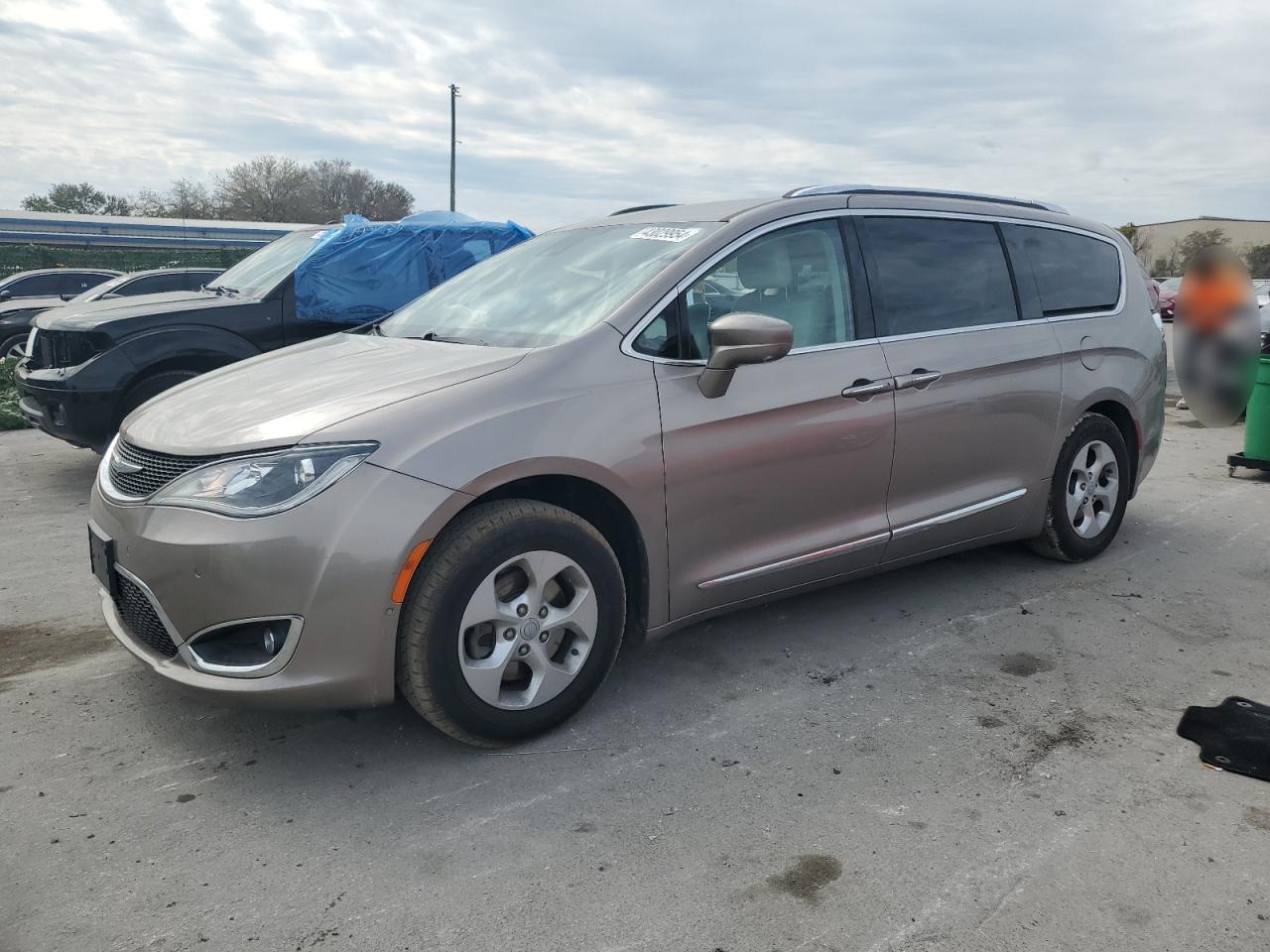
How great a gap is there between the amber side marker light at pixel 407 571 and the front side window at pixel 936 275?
2.15 m

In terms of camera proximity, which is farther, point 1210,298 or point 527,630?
point 1210,298

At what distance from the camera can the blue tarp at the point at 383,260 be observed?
25.5 ft

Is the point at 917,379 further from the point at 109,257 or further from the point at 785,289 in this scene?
the point at 109,257

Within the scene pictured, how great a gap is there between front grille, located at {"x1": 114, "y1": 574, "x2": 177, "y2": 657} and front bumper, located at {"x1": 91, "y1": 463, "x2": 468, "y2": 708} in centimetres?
8

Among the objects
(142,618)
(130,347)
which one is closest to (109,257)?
(130,347)

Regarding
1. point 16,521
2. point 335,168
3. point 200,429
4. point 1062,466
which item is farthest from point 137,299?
point 335,168

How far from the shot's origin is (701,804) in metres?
2.90

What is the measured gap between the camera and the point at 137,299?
7.57 meters

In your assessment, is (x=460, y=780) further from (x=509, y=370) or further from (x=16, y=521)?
(x=16, y=521)

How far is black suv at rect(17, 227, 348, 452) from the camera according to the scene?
6.54 metres

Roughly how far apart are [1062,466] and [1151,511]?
1.98 meters

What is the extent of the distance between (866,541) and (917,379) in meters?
0.70

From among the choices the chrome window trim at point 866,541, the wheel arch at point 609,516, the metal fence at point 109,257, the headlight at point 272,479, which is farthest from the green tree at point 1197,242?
the metal fence at point 109,257

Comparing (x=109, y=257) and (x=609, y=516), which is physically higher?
(x=109, y=257)
